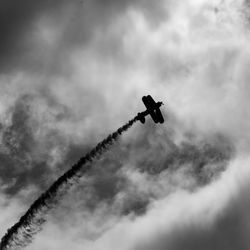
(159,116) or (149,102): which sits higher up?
(149,102)

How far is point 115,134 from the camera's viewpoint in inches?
3954

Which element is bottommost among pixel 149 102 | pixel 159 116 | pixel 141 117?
pixel 159 116

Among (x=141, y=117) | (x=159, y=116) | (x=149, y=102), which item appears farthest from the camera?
(x=159, y=116)

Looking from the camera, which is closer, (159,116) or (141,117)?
(141,117)

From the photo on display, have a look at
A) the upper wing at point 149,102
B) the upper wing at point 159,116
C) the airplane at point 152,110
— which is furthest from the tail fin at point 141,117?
the upper wing at point 159,116

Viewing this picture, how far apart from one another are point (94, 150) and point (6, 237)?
28.2m

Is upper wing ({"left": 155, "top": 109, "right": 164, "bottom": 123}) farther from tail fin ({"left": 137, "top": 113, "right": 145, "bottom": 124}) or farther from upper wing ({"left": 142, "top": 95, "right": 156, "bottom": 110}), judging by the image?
tail fin ({"left": 137, "top": 113, "right": 145, "bottom": 124})

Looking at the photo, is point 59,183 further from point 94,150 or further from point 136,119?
point 136,119

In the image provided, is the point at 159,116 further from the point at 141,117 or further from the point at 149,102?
the point at 141,117

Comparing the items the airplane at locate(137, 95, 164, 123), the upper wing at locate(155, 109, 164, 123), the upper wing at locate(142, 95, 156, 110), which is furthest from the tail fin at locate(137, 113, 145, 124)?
the upper wing at locate(155, 109, 164, 123)

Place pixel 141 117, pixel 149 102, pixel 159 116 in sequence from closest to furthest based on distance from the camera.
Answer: pixel 141 117 < pixel 149 102 < pixel 159 116

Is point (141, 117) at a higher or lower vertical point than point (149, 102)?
lower

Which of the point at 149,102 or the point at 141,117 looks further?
the point at 149,102

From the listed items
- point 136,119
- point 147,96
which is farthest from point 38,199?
point 147,96
